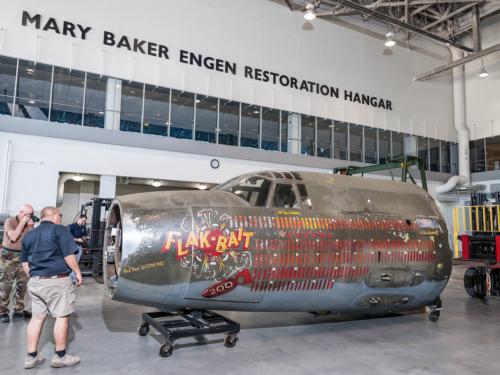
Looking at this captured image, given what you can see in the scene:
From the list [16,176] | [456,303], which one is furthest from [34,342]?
[16,176]

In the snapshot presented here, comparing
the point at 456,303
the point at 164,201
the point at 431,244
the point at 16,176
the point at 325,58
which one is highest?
the point at 325,58

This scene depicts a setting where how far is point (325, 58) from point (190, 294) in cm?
1940

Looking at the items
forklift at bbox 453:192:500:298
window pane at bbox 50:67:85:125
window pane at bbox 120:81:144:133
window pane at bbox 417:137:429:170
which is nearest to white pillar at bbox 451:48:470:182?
window pane at bbox 417:137:429:170

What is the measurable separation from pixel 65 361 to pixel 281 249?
124 inches

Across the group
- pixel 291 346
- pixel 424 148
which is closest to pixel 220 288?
pixel 291 346

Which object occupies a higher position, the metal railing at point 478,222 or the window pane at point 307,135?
the window pane at point 307,135

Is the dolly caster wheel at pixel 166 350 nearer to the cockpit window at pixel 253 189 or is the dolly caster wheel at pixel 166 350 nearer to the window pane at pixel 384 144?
the cockpit window at pixel 253 189

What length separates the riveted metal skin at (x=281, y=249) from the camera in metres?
5.07

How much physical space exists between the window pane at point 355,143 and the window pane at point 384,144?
157 cm

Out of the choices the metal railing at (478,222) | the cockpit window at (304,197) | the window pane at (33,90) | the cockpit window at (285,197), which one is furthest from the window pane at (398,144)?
the cockpit window at (285,197)

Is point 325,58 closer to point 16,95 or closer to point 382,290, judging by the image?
point 16,95

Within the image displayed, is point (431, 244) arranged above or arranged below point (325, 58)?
below

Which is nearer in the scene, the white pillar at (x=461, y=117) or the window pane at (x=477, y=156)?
the white pillar at (x=461, y=117)

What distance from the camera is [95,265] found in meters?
12.4
